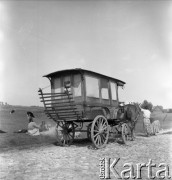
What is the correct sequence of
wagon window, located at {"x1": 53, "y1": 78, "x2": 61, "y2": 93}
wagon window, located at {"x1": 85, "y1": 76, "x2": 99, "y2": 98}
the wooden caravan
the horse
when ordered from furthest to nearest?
the horse, wagon window, located at {"x1": 53, "y1": 78, "x2": 61, "y2": 93}, wagon window, located at {"x1": 85, "y1": 76, "x2": 99, "y2": 98}, the wooden caravan

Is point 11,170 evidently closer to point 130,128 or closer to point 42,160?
point 42,160

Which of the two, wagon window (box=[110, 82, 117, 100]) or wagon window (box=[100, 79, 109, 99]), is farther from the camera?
wagon window (box=[110, 82, 117, 100])

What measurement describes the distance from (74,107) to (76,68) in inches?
60.1

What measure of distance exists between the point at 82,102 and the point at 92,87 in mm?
964

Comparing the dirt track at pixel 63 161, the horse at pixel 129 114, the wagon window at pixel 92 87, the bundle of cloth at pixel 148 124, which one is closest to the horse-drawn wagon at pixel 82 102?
the wagon window at pixel 92 87

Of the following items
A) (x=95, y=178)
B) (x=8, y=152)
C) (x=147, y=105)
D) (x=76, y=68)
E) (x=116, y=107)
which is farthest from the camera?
(x=147, y=105)

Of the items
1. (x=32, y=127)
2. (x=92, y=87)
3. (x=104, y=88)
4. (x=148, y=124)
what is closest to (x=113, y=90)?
(x=104, y=88)

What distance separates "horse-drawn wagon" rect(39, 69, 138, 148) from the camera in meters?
9.51

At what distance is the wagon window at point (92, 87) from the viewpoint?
32.7 feet

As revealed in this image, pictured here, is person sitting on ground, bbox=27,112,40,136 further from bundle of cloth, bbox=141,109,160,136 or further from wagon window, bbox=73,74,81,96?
bundle of cloth, bbox=141,109,160,136

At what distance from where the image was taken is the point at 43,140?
12.1 meters

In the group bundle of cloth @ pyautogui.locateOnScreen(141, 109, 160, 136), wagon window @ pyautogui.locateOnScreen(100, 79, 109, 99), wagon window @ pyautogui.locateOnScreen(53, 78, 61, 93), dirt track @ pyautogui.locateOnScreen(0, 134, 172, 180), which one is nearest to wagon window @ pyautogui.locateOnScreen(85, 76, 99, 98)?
wagon window @ pyautogui.locateOnScreen(100, 79, 109, 99)

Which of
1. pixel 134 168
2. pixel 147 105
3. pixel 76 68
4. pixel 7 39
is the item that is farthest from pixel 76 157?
pixel 147 105

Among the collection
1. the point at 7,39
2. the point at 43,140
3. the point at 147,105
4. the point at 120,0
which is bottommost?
the point at 43,140
